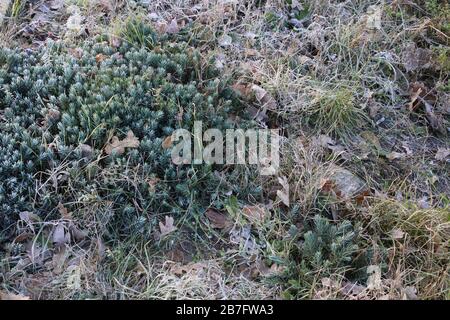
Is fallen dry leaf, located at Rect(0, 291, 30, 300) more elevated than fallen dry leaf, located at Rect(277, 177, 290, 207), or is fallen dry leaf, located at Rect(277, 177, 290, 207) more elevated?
fallen dry leaf, located at Rect(277, 177, 290, 207)

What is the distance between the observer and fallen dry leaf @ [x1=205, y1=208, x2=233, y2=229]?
10.9ft

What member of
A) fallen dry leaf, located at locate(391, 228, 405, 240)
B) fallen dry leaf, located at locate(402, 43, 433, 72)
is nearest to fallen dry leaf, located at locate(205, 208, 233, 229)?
fallen dry leaf, located at locate(391, 228, 405, 240)

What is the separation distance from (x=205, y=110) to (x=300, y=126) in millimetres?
737

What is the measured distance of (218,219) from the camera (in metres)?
3.34

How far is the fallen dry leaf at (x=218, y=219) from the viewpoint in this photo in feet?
10.9

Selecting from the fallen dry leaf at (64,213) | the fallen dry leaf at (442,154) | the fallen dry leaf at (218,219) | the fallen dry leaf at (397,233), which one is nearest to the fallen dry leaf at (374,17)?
the fallen dry leaf at (442,154)

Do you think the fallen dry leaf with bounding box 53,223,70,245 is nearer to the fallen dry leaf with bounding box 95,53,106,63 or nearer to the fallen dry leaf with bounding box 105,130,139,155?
the fallen dry leaf with bounding box 105,130,139,155

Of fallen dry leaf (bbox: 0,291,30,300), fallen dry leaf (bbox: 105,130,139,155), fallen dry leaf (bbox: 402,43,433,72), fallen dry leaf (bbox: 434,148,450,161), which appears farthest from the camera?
fallen dry leaf (bbox: 402,43,433,72)

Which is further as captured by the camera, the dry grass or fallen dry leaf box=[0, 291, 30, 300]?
the dry grass

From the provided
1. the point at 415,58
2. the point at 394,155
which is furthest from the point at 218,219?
the point at 415,58

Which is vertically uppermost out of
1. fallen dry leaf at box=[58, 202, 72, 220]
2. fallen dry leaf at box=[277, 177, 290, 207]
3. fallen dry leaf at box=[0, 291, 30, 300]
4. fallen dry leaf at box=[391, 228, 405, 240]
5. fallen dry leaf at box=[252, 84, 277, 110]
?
fallen dry leaf at box=[252, 84, 277, 110]

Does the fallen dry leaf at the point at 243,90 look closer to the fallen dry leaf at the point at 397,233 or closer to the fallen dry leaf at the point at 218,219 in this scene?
the fallen dry leaf at the point at 218,219

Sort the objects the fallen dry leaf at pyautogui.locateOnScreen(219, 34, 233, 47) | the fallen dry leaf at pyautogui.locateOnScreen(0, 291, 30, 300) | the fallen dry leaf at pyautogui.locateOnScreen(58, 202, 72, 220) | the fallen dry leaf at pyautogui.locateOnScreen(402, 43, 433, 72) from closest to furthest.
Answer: the fallen dry leaf at pyautogui.locateOnScreen(0, 291, 30, 300) < the fallen dry leaf at pyautogui.locateOnScreen(58, 202, 72, 220) < the fallen dry leaf at pyautogui.locateOnScreen(219, 34, 233, 47) < the fallen dry leaf at pyautogui.locateOnScreen(402, 43, 433, 72)

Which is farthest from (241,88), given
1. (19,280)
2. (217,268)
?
(19,280)
